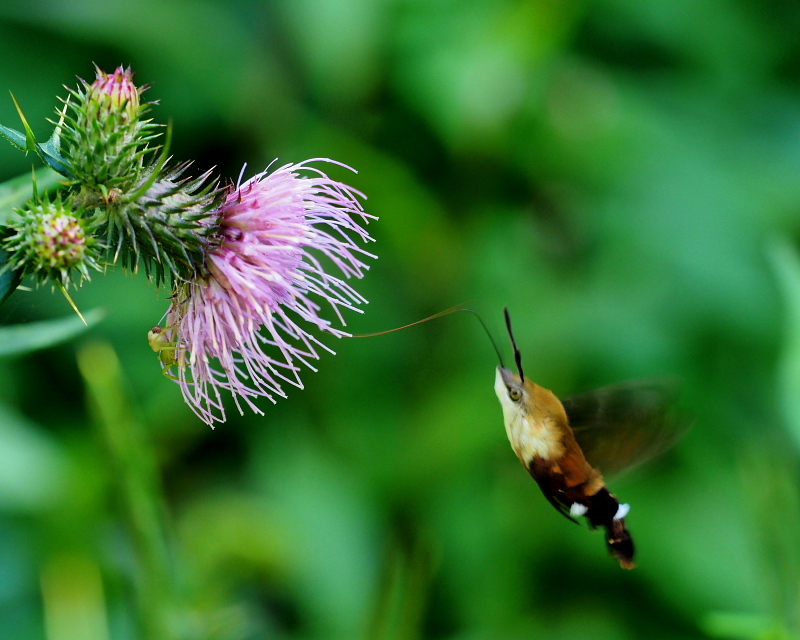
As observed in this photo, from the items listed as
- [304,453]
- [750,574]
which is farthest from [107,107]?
[750,574]

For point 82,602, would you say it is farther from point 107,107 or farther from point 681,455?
point 681,455

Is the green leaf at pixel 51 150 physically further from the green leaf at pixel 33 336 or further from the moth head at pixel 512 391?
the moth head at pixel 512 391

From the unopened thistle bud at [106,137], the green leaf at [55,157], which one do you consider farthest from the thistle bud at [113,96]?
the green leaf at [55,157]

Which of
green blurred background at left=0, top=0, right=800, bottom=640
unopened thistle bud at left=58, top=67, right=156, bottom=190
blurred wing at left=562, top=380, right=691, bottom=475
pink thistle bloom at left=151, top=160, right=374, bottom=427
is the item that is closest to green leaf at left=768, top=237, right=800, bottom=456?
blurred wing at left=562, top=380, right=691, bottom=475

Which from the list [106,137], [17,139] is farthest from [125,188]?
[17,139]

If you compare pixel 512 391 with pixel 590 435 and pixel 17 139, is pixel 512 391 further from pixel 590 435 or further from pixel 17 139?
pixel 17 139
